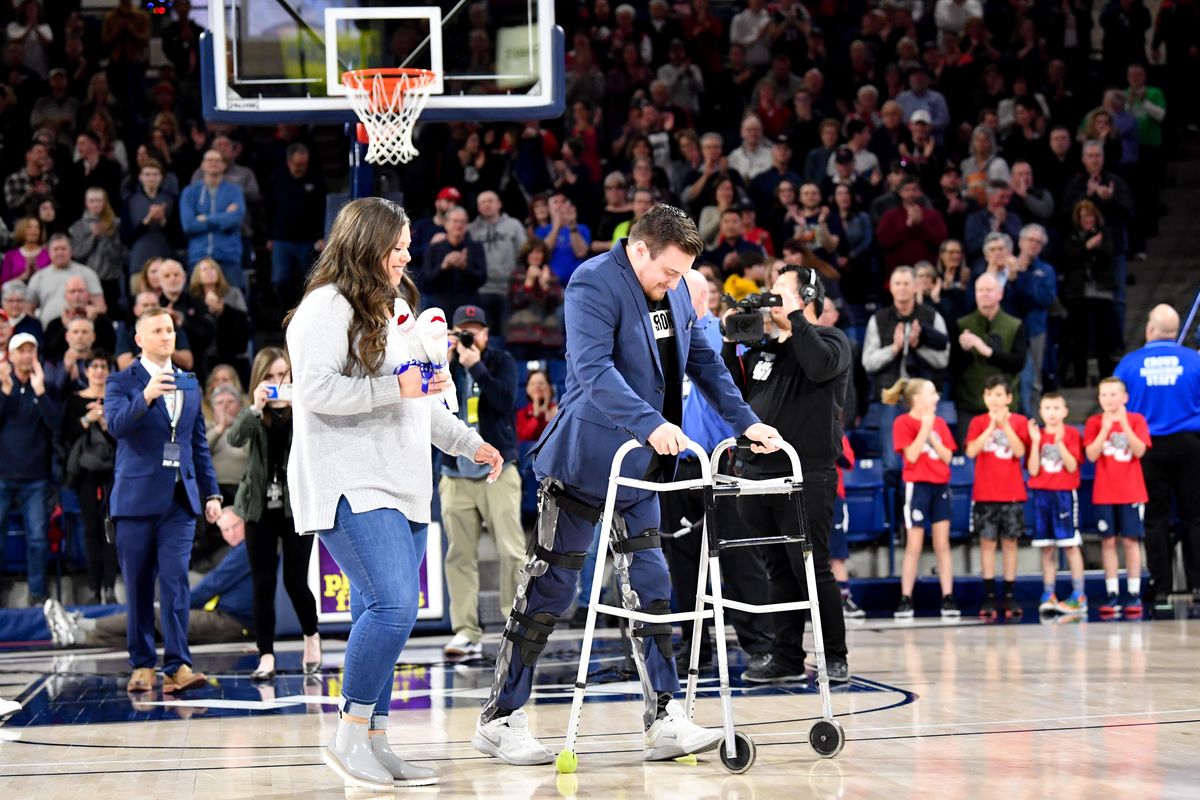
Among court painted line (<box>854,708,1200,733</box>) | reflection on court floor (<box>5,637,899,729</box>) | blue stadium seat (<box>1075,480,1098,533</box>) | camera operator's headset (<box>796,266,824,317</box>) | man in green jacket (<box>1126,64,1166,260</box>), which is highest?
man in green jacket (<box>1126,64,1166,260</box>)

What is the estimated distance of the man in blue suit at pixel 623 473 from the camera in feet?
19.9

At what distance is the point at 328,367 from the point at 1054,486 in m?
8.92

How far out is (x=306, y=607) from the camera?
9.66 metres

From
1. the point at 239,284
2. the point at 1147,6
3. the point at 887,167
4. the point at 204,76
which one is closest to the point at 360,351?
the point at 204,76

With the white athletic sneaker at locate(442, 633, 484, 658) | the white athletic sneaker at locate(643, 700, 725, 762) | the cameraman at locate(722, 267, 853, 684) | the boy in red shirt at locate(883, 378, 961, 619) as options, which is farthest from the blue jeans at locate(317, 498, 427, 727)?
the boy in red shirt at locate(883, 378, 961, 619)

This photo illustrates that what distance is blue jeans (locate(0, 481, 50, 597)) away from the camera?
12234mm

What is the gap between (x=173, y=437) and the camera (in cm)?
902

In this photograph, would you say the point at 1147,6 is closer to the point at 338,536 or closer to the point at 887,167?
the point at 887,167

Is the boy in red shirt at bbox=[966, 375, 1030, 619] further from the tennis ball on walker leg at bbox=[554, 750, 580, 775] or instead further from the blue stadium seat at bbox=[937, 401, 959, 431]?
the tennis ball on walker leg at bbox=[554, 750, 580, 775]

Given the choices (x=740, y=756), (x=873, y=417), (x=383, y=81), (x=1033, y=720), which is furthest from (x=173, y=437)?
(x=873, y=417)

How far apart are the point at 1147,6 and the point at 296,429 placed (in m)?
19.2

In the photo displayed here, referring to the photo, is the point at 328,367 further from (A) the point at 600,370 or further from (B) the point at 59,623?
(B) the point at 59,623

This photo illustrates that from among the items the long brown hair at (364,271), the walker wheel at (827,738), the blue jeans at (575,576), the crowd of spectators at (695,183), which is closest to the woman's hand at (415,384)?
the long brown hair at (364,271)

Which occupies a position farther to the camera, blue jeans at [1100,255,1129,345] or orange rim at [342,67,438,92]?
blue jeans at [1100,255,1129,345]
